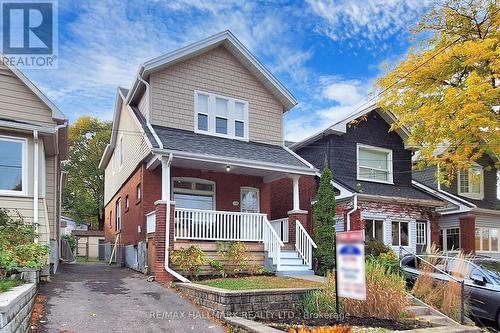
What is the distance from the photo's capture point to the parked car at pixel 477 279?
10.2 meters

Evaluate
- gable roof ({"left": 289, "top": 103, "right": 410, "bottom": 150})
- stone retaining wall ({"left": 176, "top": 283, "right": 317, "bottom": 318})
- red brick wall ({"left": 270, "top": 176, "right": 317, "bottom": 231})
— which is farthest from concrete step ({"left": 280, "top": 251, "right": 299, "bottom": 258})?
gable roof ({"left": 289, "top": 103, "right": 410, "bottom": 150})

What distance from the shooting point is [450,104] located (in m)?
12.7

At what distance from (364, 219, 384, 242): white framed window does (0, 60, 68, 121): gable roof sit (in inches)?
468

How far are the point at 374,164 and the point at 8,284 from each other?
16.1 metres

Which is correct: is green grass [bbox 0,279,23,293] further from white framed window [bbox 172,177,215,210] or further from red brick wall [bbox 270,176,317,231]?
red brick wall [bbox 270,176,317,231]

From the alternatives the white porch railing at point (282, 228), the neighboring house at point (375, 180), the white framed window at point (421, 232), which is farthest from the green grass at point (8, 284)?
the white framed window at point (421, 232)

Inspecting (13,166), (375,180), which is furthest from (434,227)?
(13,166)

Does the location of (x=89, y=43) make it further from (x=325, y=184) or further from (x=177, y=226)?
(x=325, y=184)

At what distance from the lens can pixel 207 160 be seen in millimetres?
13453

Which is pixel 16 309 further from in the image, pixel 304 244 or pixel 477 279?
pixel 477 279

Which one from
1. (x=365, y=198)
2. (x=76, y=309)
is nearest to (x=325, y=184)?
(x=365, y=198)

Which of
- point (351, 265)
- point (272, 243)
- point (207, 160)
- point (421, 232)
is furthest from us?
point (421, 232)

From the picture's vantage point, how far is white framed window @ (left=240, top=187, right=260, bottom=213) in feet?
54.5

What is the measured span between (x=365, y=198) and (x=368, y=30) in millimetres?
6321
